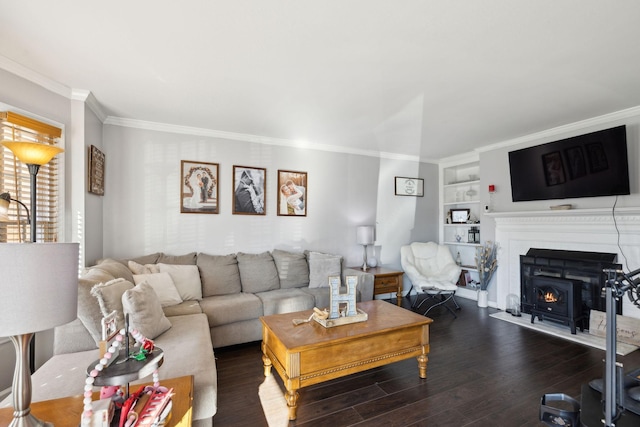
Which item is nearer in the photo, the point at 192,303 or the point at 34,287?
the point at 34,287

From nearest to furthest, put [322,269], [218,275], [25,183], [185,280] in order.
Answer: [25,183]
[185,280]
[218,275]
[322,269]

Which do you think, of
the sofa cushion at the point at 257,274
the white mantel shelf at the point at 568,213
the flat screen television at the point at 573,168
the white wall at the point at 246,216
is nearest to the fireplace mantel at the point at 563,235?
the white mantel shelf at the point at 568,213

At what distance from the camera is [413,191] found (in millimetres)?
5316

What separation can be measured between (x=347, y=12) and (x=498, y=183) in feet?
12.5

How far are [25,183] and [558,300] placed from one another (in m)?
5.48

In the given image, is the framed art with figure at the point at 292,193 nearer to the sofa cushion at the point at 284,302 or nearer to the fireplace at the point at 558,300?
the sofa cushion at the point at 284,302

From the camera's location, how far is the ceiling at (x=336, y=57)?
1.68 m

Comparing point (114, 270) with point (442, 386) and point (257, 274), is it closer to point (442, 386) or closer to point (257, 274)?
point (257, 274)

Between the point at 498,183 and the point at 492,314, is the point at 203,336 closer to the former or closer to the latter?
the point at 492,314

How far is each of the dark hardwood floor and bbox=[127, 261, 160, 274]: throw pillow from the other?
3.54ft

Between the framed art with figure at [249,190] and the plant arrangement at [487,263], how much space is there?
3.38 metres

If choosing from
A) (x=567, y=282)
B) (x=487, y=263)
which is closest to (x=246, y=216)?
(x=487, y=263)

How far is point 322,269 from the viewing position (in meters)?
3.83

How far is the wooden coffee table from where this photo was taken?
1.99 m
